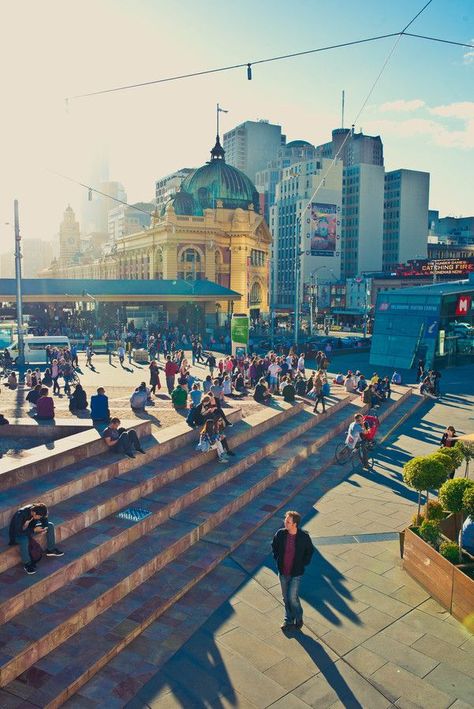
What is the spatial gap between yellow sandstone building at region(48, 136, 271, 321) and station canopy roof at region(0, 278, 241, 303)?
268 inches

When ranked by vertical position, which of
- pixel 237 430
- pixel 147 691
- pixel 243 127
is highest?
pixel 243 127

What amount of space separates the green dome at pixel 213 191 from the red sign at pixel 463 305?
4520cm

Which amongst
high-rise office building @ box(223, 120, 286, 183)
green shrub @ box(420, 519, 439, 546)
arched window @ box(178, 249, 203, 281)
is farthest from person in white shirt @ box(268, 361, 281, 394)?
high-rise office building @ box(223, 120, 286, 183)

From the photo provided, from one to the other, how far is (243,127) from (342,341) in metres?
134

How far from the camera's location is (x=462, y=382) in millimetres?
33719

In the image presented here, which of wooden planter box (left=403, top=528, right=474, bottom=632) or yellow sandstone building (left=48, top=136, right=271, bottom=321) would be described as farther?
yellow sandstone building (left=48, top=136, right=271, bottom=321)

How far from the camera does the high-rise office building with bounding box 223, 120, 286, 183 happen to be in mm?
167000

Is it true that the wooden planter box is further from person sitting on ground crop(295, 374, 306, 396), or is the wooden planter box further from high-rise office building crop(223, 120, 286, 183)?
high-rise office building crop(223, 120, 286, 183)

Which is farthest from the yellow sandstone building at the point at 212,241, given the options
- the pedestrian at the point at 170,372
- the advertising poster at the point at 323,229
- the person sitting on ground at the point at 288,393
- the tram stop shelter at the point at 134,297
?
the person sitting on ground at the point at 288,393

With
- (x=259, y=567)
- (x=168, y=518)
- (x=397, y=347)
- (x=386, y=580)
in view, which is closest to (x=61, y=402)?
(x=168, y=518)

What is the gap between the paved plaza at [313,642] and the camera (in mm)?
6703

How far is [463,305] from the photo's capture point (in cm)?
4084

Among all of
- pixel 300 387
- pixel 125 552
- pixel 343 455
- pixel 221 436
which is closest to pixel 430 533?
pixel 125 552

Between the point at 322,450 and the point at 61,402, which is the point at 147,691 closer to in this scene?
the point at 322,450
